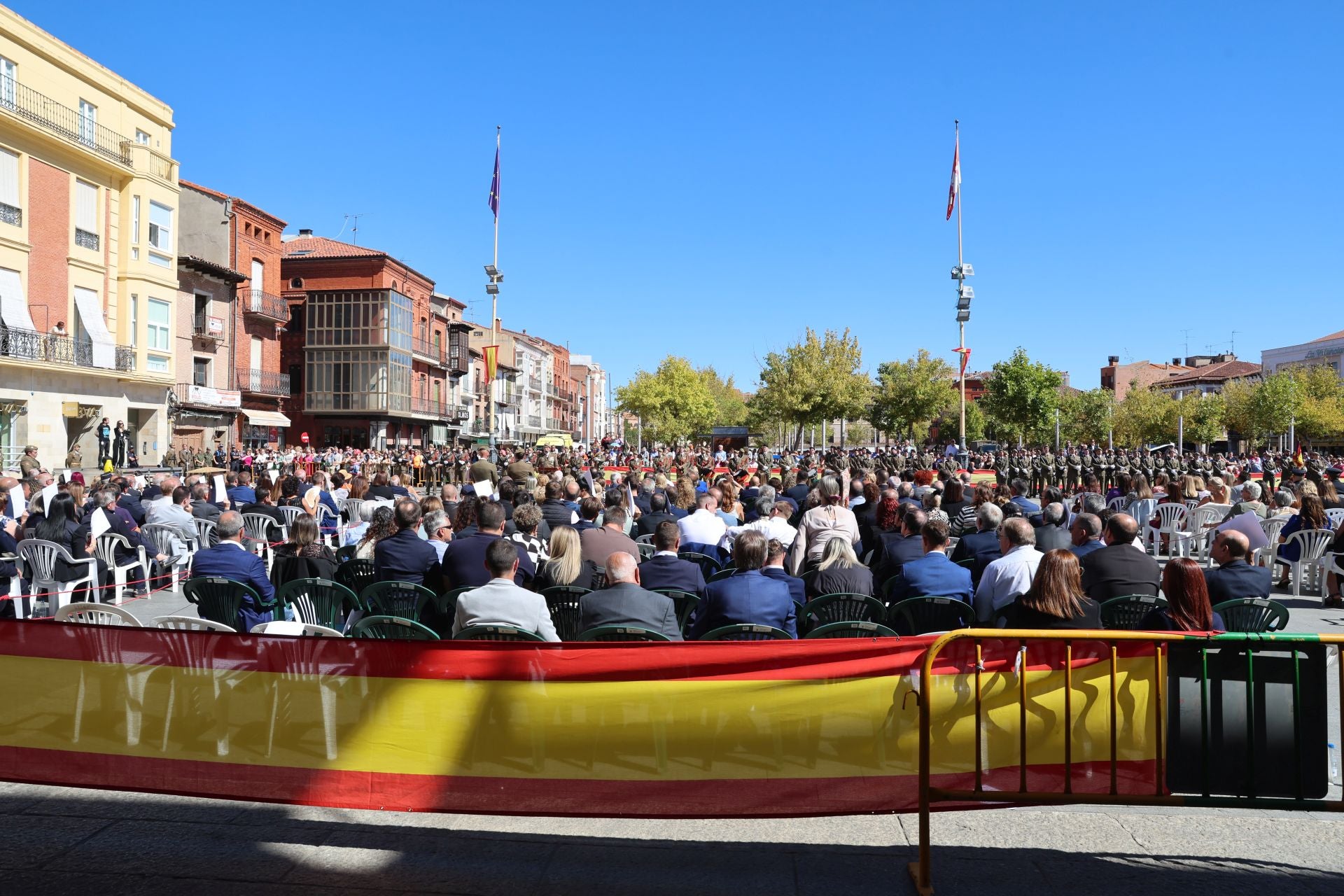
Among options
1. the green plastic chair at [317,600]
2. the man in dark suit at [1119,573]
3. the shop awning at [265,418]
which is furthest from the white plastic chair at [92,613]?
the shop awning at [265,418]

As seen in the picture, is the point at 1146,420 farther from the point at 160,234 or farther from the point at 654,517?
the point at 654,517

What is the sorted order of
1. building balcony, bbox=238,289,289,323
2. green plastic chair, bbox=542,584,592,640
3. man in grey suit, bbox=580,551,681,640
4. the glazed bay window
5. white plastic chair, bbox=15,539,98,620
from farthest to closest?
1. building balcony, bbox=238,289,289,323
2. the glazed bay window
3. white plastic chair, bbox=15,539,98,620
4. green plastic chair, bbox=542,584,592,640
5. man in grey suit, bbox=580,551,681,640

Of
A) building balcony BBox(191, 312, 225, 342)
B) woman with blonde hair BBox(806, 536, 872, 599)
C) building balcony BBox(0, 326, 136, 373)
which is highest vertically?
building balcony BBox(191, 312, 225, 342)

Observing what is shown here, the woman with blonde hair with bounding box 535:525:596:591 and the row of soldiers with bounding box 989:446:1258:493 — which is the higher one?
the row of soldiers with bounding box 989:446:1258:493

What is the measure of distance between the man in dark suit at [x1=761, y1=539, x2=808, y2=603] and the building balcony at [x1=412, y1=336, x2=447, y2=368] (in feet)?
181

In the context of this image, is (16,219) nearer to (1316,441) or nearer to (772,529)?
(772,529)

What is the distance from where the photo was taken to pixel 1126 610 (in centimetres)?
617

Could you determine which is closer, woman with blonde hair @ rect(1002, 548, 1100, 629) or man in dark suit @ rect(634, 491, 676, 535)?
woman with blonde hair @ rect(1002, 548, 1100, 629)

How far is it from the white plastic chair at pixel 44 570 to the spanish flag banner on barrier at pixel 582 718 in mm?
5821

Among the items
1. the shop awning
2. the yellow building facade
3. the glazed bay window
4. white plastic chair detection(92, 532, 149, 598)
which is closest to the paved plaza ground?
white plastic chair detection(92, 532, 149, 598)

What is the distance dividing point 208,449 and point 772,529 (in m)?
36.1

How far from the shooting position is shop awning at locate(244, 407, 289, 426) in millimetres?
44656

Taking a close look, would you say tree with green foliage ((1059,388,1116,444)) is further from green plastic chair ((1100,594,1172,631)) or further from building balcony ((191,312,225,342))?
green plastic chair ((1100,594,1172,631))

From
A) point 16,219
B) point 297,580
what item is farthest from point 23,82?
point 297,580
